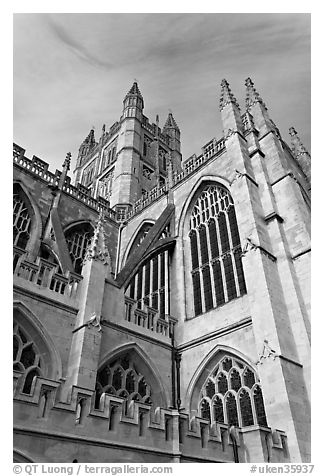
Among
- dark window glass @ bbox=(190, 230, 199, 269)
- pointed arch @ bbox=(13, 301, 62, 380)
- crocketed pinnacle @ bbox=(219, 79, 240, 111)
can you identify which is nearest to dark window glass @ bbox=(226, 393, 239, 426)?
pointed arch @ bbox=(13, 301, 62, 380)

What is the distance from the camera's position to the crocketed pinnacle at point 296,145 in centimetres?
2278

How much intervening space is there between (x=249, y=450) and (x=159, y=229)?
9.68 meters

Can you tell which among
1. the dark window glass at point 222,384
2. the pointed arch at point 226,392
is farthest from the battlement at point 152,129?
the dark window glass at point 222,384

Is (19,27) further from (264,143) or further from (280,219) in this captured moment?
(264,143)

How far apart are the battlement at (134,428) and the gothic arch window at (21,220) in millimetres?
10615

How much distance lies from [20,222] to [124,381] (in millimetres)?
9166

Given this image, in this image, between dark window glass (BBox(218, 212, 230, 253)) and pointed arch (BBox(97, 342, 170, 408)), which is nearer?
Result: pointed arch (BBox(97, 342, 170, 408))

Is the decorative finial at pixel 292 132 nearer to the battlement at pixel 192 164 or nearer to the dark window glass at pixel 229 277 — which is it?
the battlement at pixel 192 164

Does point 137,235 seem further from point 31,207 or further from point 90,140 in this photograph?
point 90,140

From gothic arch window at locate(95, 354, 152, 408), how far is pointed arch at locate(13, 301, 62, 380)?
163 centimetres

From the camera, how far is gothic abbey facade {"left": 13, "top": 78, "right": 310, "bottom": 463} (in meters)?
6.71

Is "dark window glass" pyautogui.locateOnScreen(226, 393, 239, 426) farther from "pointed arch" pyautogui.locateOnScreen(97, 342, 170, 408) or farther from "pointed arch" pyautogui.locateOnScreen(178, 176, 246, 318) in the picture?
"pointed arch" pyautogui.locateOnScreen(178, 176, 246, 318)

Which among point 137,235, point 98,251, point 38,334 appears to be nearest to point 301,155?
point 137,235
